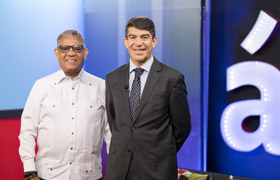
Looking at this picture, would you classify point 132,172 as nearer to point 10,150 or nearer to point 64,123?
point 64,123

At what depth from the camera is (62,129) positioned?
2.46 m

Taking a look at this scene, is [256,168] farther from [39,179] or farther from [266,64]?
[39,179]

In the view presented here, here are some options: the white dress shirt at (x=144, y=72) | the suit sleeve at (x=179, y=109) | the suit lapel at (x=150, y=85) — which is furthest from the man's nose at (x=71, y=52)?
the suit sleeve at (x=179, y=109)

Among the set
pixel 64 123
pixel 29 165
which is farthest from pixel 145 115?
pixel 29 165

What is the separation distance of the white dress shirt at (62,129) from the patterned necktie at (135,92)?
1.40ft

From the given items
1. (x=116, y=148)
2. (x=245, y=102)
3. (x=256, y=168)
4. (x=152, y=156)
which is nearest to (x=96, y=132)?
(x=116, y=148)

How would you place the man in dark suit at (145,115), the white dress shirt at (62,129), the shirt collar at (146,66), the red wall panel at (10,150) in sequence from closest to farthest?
the man in dark suit at (145,115) < the shirt collar at (146,66) < the white dress shirt at (62,129) < the red wall panel at (10,150)

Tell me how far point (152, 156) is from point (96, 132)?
1.97 ft

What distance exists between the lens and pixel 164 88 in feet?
7.19

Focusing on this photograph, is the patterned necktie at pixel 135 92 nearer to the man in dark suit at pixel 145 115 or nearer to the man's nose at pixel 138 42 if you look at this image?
the man in dark suit at pixel 145 115

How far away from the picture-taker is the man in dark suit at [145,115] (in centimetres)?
213

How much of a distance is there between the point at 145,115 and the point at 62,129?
672 mm

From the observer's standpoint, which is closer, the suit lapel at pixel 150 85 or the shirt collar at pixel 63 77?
the suit lapel at pixel 150 85

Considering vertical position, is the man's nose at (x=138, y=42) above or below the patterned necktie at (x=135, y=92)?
above
